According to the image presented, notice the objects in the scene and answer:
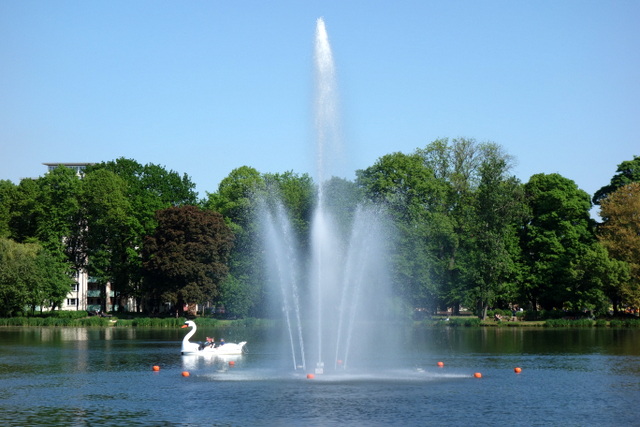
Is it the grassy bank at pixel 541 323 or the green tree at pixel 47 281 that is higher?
the green tree at pixel 47 281

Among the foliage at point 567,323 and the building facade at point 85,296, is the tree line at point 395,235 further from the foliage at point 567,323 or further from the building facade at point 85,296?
the building facade at point 85,296

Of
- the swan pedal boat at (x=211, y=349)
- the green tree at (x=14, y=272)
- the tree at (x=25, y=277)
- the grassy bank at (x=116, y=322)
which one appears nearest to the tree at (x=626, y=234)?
the grassy bank at (x=116, y=322)

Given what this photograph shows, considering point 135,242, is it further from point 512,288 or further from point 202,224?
point 512,288

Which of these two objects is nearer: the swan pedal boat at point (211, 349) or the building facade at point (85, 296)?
the swan pedal boat at point (211, 349)

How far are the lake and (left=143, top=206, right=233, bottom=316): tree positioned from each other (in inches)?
1449

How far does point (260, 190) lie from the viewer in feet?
340

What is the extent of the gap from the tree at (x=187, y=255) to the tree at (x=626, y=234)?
4363 cm

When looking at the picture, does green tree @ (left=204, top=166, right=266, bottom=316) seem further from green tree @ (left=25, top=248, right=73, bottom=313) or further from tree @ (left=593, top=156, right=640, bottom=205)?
tree @ (left=593, top=156, right=640, bottom=205)

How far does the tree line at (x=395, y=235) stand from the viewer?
92.1 meters

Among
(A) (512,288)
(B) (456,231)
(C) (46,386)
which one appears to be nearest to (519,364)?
(C) (46,386)

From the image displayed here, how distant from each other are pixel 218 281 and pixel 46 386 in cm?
6325

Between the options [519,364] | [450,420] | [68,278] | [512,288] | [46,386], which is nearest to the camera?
[450,420]

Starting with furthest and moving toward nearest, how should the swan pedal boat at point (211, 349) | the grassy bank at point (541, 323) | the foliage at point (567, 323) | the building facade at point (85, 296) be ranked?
the building facade at point (85, 296) < the foliage at point (567, 323) < the grassy bank at point (541, 323) < the swan pedal boat at point (211, 349)

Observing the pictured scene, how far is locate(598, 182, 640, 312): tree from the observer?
88812mm
